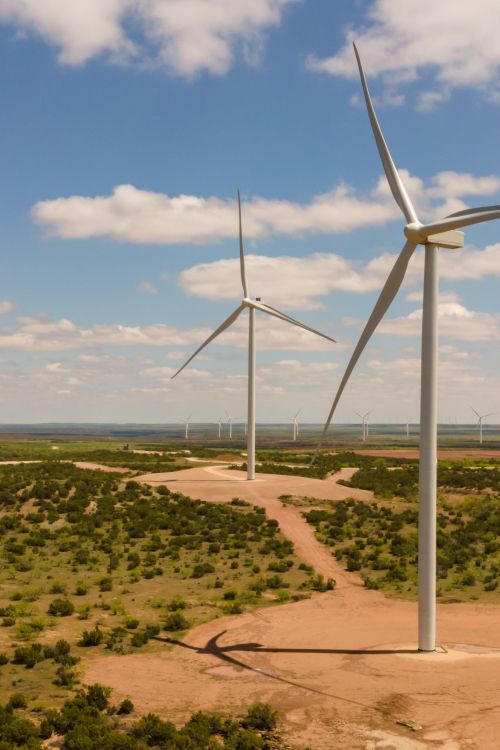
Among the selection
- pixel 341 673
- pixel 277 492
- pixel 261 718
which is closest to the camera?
pixel 261 718

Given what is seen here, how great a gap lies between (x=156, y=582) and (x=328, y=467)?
2570 inches

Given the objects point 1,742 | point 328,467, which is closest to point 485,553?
point 1,742

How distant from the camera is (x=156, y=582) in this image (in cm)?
4481

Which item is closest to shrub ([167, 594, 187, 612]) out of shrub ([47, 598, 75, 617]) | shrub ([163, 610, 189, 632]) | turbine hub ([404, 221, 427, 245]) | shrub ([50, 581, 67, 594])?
shrub ([163, 610, 189, 632])

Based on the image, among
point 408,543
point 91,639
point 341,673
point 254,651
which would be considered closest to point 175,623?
point 91,639

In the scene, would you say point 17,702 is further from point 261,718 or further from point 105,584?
point 105,584

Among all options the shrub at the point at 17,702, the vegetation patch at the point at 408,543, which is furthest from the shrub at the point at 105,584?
the shrub at the point at 17,702

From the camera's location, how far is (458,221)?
28875mm

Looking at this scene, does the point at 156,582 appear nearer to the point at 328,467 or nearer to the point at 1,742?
the point at 1,742

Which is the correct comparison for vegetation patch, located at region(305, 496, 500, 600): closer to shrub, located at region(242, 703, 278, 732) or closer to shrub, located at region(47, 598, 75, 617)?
shrub, located at region(47, 598, 75, 617)

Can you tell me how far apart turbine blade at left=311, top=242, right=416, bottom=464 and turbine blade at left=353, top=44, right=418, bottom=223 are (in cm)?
157

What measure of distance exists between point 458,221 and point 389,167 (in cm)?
613

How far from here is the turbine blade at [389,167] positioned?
31516mm

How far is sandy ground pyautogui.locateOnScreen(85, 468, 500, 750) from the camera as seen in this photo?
23.0 metres
